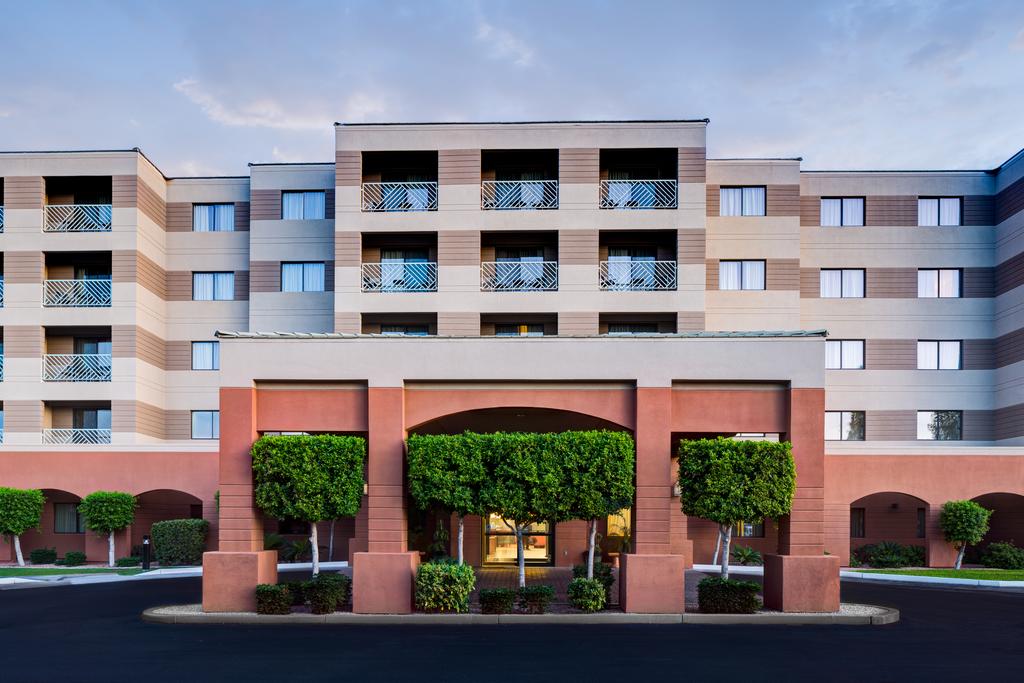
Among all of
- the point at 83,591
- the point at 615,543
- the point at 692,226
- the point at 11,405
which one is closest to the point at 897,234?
the point at 692,226

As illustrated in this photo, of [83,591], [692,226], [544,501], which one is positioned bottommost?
[83,591]

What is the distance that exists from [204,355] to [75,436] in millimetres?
6125

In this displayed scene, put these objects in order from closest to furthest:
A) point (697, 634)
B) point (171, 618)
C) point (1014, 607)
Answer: point (697, 634) < point (171, 618) < point (1014, 607)

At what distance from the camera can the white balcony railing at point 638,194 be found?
3104 cm

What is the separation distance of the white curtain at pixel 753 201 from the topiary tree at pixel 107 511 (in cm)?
2710

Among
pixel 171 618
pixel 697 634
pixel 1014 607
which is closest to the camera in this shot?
pixel 697 634

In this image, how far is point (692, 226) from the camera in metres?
30.5

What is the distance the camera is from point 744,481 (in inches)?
642

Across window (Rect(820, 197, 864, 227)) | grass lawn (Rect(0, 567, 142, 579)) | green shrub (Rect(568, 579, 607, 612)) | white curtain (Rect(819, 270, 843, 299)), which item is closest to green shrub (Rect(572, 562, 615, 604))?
green shrub (Rect(568, 579, 607, 612))

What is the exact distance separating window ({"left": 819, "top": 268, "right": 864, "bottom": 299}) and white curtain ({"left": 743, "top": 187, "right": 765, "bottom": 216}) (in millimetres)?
3913

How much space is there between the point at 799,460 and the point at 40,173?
104 ft

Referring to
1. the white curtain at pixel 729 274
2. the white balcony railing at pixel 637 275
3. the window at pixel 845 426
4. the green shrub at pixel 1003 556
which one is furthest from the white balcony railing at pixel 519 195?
the green shrub at pixel 1003 556

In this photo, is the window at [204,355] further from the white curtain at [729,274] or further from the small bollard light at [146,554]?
the white curtain at [729,274]

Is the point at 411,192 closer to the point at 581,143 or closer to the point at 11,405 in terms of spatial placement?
the point at 581,143
